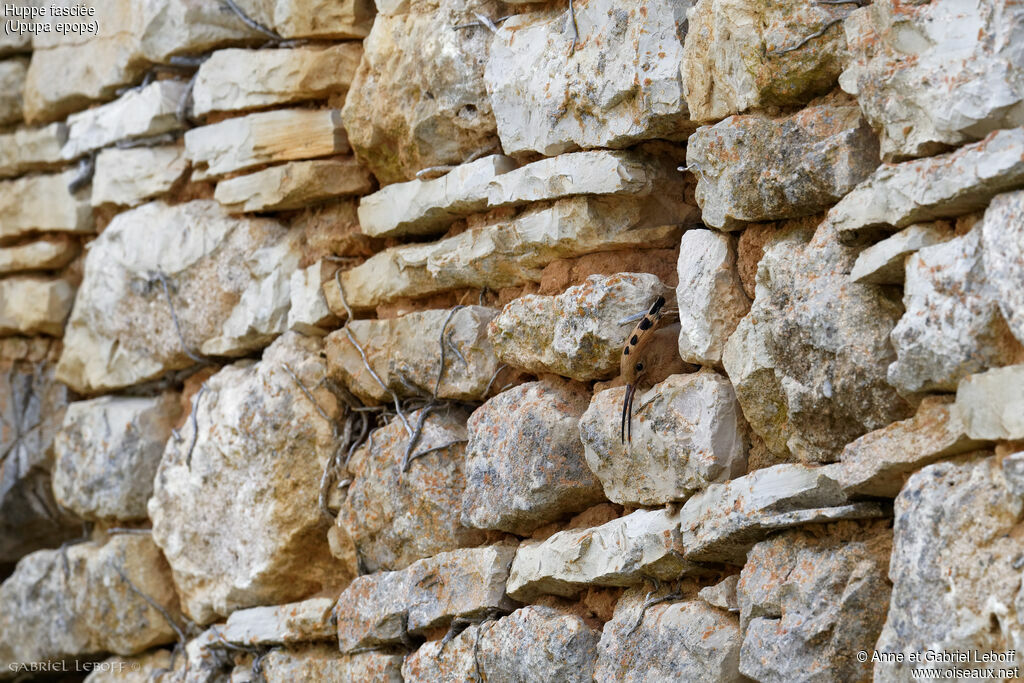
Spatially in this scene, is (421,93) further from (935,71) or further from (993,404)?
(993,404)

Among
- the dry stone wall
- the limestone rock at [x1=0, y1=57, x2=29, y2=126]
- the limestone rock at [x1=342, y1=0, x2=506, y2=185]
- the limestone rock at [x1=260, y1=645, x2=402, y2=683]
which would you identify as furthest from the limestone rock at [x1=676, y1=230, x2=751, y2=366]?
the limestone rock at [x1=0, y1=57, x2=29, y2=126]

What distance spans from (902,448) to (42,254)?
3462 millimetres

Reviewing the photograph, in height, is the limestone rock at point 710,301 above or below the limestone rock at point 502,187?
below

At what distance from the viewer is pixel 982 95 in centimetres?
202

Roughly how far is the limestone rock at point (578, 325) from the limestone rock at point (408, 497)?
0.36 meters

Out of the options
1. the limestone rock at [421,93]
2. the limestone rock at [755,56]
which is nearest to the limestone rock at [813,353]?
Result: the limestone rock at [755,56]

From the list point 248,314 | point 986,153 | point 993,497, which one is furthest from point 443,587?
point 986,153

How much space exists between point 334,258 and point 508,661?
1.36m

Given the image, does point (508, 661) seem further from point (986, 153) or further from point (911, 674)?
point (986, 153)

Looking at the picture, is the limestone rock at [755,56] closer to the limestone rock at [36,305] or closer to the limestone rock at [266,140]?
the limestone rock at [266,140]

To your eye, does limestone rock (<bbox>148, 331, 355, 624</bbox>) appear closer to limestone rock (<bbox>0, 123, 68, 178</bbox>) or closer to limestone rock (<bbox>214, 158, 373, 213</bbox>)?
limestone rock (<bbox>214, 158, 373, 213</bbox>)

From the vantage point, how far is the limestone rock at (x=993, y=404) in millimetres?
1918

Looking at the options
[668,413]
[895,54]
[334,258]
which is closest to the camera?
[895,54]

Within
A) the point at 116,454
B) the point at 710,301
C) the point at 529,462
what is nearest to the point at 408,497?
the point at 529,462
